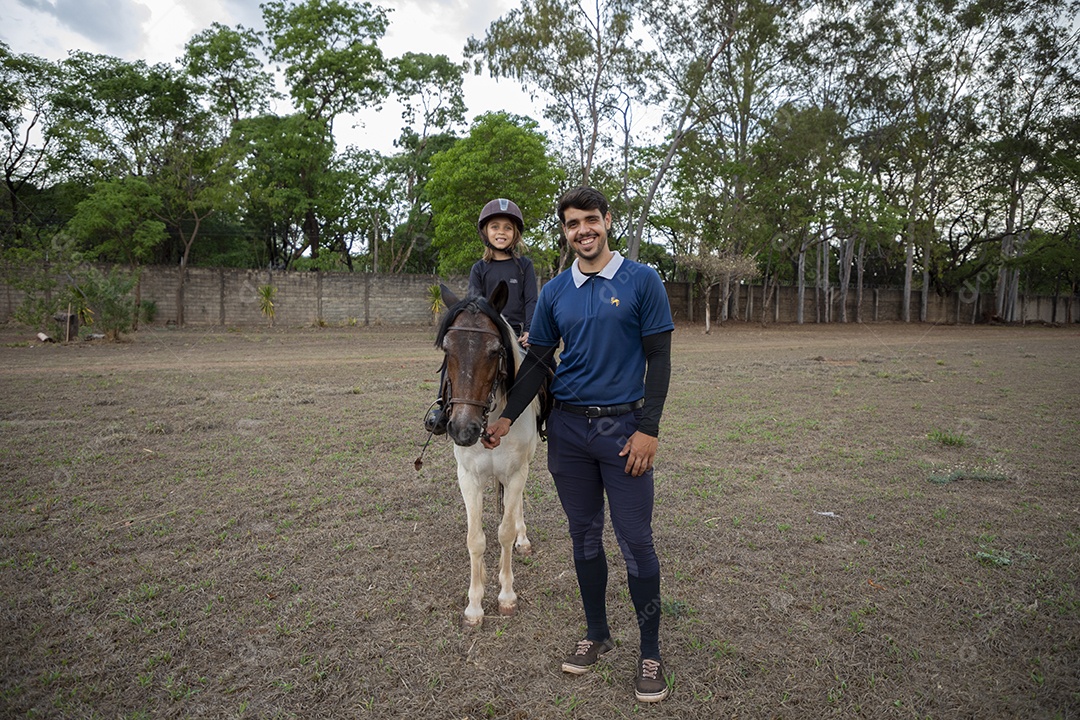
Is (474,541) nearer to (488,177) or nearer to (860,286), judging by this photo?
(488,177)

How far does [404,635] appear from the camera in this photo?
3.37 metres

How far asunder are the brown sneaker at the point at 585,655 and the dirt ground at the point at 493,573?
5cm

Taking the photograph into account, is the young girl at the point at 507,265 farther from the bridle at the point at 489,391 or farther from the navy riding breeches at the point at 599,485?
the navy riding breeches at the point at 599,485

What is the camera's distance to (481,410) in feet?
9.52

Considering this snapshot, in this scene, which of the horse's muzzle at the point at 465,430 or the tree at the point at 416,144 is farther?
the tree at the point at 416,144

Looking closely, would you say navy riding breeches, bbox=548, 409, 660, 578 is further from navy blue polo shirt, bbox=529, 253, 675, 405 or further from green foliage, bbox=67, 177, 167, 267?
green foliage, bbox=67, 177, 167, 267

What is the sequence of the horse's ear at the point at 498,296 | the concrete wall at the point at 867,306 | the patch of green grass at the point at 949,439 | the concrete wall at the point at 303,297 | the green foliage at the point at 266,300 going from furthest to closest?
1. the concrete wall at the point at 867,306
2. the green foliage at the point at 266,300
3. the concrete wall at the point at 303,297
4. the patch of green grass at the point at 949,439
5. the horse's ear at the point at 498,296

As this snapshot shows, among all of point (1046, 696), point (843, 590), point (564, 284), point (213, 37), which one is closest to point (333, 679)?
point (564, 284)

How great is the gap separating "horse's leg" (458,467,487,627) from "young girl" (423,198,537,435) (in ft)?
2.96

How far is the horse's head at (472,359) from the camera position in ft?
9.32

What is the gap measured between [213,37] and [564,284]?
3587 centimetres

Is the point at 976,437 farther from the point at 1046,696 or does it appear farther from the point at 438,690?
the point at 438,690

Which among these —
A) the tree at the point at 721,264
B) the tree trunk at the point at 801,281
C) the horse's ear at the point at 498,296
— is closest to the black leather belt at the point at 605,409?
the horse's ear at the point at 498,296

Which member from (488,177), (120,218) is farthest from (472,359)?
(120,218)
